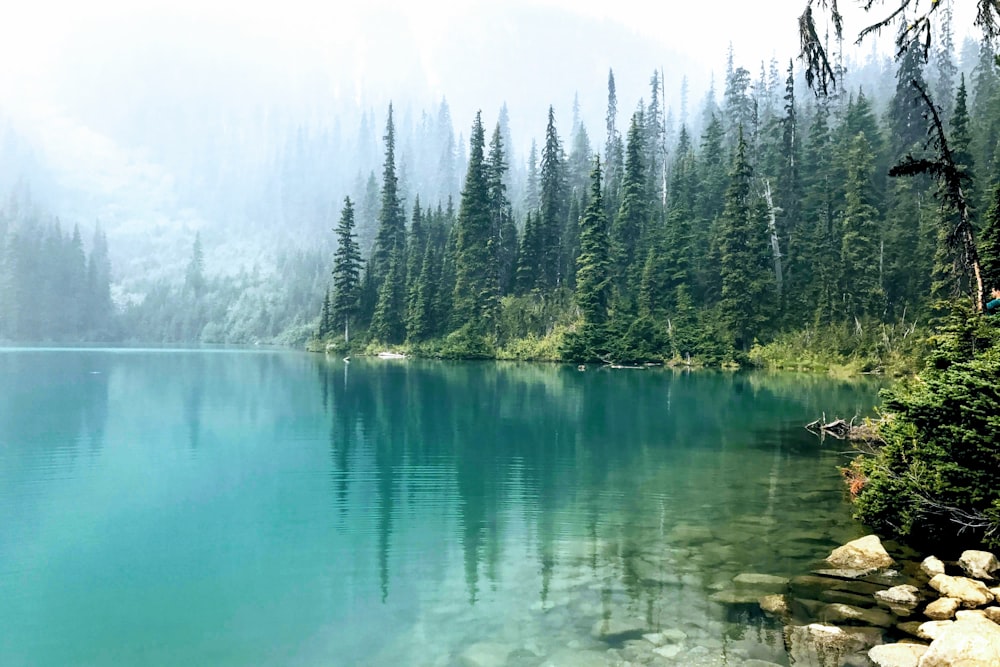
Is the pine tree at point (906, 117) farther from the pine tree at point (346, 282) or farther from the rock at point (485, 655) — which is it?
the rock at point (485, 655)

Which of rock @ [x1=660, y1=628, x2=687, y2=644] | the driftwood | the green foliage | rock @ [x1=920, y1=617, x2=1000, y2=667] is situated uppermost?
the green foliage

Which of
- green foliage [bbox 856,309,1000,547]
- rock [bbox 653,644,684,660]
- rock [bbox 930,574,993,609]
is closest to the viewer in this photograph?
rock [bbox 653,644,684,660]

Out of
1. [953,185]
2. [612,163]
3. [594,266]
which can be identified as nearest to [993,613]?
[953,185]

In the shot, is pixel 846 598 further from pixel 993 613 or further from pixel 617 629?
pixel 617 629

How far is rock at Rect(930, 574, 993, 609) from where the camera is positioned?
26.0 feet

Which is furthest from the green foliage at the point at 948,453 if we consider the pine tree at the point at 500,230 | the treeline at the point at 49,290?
the treeline at the point at 49,290

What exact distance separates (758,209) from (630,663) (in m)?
58.6

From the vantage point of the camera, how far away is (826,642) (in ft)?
23.7

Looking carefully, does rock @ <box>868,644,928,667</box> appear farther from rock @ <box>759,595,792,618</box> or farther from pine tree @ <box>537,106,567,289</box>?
pine tree @ <box>537,106,567,289</box>

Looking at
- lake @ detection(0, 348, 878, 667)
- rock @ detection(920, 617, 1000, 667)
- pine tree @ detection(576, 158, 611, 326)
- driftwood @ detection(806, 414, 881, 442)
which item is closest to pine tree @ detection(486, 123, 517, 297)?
pine tree @ detection(576, 158, 611, 326)

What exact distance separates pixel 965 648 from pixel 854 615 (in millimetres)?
1806

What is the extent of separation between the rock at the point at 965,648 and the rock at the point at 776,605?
1859 mm

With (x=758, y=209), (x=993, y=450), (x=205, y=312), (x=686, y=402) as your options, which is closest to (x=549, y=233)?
(x=758, y=209)

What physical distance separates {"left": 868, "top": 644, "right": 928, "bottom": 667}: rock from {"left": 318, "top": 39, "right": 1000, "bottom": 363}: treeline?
4423 centimetres
